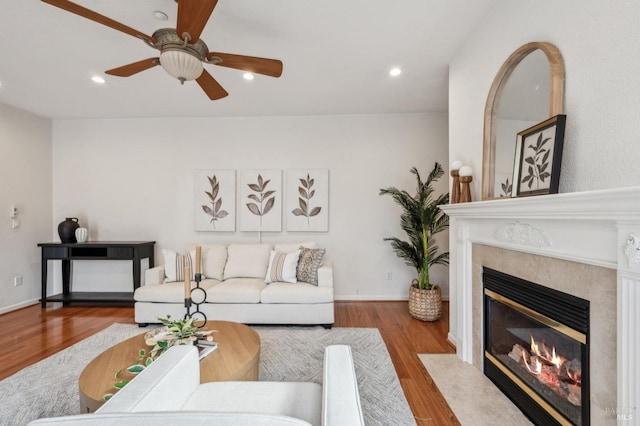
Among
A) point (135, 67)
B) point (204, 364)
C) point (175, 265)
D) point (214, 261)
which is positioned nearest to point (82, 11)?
point (135, 67)

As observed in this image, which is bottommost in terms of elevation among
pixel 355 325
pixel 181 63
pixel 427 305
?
pixel 355 325

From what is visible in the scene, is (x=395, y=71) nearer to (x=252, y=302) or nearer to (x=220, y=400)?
(x=252, y=302)

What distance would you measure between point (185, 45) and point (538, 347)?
2749 millimetres

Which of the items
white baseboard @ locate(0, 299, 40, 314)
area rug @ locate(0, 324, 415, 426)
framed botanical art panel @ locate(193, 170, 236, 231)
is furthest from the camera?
framed botanical art panel @ locate(193, 170, 236, 231)

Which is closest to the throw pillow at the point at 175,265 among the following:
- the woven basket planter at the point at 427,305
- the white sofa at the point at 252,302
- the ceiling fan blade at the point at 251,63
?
the white sofa at the point at 252,302

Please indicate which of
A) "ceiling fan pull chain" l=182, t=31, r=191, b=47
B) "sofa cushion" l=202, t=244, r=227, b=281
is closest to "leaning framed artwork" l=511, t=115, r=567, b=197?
"ceiling fan pull chain" l=182, t=31, r=191, b=47

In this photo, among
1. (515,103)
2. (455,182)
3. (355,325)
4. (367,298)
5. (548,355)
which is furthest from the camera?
(367,298)

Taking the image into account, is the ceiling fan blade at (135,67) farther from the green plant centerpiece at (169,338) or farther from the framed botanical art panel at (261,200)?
the framed botanical art panel at (261,200)

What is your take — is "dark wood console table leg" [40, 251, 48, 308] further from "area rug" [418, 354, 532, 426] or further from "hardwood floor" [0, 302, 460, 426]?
"area rug" [418, 354, 532, 426]

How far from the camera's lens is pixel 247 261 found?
3523 millimetres

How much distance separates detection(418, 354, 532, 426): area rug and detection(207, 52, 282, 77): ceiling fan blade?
246 cm

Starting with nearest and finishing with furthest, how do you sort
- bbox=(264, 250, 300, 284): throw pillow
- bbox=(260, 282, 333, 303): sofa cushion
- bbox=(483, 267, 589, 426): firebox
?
bbox=(483, 267, 589, 426): firebox < bbox=(260, 282, 333, 303): sofa cushion < bbox=(264, 250, 300, 284): throw pillow

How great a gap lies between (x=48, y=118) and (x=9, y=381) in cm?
374

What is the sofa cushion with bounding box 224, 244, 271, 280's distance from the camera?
3.47 metres
